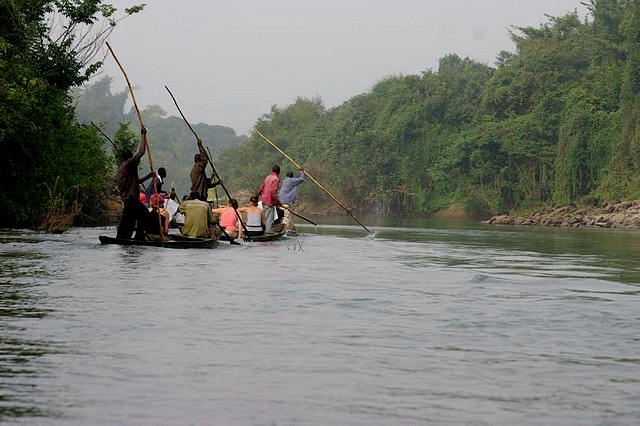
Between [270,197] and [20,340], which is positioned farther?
[270,197]

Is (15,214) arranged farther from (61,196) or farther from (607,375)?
(607,375)

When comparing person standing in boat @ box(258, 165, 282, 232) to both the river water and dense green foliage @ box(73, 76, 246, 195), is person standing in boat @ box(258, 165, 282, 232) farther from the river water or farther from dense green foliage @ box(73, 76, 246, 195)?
dense green foliage @ box(73, 76, 246, 195)

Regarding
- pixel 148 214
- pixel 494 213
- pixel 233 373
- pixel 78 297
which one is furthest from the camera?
pixel 494 213

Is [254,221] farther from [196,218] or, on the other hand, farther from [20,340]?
[20,340]

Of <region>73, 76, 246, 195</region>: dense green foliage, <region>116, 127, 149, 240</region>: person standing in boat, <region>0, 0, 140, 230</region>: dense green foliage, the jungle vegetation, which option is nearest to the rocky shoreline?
the jungle vegetation

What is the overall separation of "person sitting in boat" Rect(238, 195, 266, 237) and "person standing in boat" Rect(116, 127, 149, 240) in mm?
3624

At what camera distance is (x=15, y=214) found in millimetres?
23547


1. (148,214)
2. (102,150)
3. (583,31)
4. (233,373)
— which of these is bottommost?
(233,373)

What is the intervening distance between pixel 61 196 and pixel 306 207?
176 ft

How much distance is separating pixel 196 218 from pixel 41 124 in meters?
7.15

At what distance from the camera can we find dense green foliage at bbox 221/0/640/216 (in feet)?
171

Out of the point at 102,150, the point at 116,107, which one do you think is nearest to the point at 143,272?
the point at 102,150

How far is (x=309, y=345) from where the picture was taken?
753 centimetres

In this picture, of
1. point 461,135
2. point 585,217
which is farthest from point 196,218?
point 461,135
